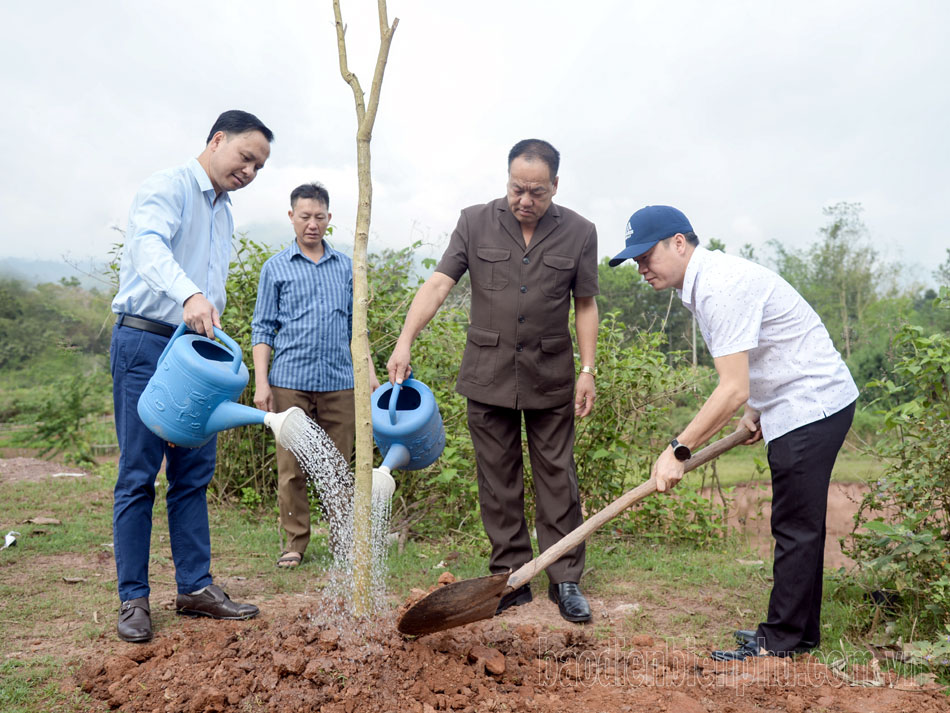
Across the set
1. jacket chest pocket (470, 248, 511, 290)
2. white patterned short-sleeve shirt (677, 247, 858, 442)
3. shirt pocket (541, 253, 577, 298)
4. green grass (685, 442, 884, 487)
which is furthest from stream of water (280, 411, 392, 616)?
green grass (685, 442, 884, 487)

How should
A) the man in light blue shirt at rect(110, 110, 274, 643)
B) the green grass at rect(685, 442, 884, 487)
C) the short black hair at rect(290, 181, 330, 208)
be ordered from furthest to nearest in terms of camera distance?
1. the green grass at rect(685, 442, 884, 487)
2. the short black hair at rect(290, 181, 330, 208)
3. the man in light blue shirt at rect(110, 110, 274, 643)

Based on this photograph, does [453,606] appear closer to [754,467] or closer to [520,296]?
[520,296]

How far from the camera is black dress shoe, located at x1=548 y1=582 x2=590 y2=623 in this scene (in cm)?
299

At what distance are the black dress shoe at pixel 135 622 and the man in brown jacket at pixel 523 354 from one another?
1.37 meters

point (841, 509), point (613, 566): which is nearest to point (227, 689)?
point (613, 566)

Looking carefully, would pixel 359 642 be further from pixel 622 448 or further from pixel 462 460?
pixel 622 448

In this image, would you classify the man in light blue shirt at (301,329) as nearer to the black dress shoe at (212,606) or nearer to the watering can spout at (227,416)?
the black dress shoe at (212,606)

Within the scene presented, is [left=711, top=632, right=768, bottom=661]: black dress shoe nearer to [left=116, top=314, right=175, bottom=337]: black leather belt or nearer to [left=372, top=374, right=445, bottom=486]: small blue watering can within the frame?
[left=372, top=374, right=445, bottom=486]: small blue watering can

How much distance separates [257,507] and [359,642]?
298cm

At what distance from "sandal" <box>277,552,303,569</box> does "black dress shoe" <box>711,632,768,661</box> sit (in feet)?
6.91

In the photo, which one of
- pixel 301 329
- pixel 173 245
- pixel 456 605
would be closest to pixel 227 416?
pixel 173 245

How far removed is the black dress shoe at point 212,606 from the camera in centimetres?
283

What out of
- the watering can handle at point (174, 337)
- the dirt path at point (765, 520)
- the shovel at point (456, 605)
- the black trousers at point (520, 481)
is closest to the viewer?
the shovel at point (456, 605)

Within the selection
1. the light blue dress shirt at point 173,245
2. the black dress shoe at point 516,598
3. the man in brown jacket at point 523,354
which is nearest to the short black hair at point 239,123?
the light blue dress shirt at point 173,245
